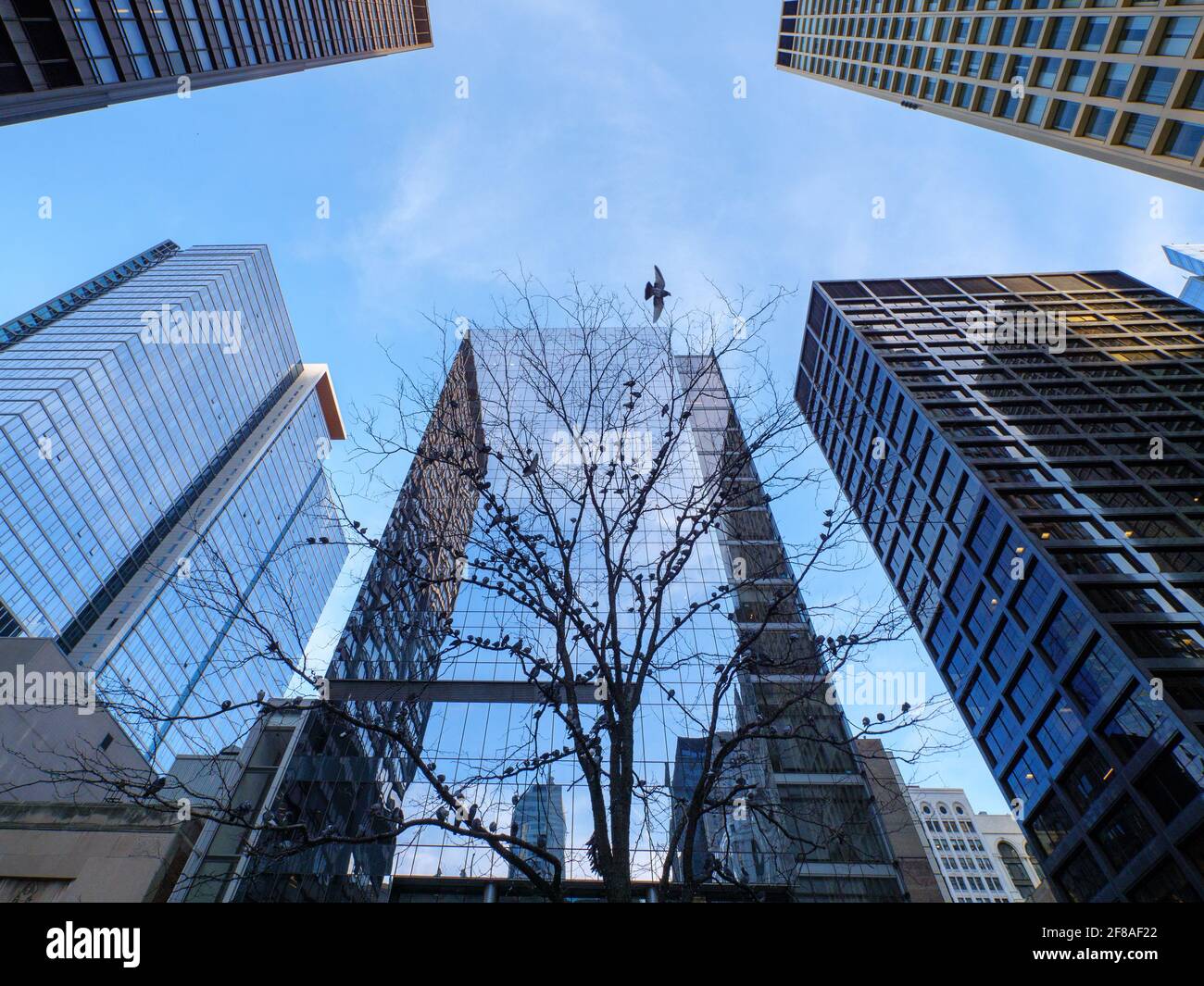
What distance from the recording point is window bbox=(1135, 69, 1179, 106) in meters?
29.6

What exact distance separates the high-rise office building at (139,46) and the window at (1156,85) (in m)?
52.4

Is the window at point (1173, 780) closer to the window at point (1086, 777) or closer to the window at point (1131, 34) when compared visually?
the window at point (1086, 777)

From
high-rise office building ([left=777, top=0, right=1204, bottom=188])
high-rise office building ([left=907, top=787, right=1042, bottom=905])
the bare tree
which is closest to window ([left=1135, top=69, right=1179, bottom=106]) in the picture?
high-rise office building ([left=777, top=0, right=1204, bottom=188])

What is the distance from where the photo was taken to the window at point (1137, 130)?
31188 millimetres

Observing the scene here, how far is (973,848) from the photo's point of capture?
111 meters

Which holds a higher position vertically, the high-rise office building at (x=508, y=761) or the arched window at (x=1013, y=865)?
the high-rise office building at (x=508, y=761)

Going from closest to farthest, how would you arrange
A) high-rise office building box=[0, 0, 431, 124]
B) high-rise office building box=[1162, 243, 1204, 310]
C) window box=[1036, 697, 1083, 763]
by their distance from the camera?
high-rise office building box=[0, 0, 431, 124] < window box=[1036, 697, 1083, 763] < high-rise office building box=[1162, 243, 1204, 310]

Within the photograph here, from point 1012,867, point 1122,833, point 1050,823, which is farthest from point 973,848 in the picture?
point 1122,833

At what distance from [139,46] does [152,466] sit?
7426 cm

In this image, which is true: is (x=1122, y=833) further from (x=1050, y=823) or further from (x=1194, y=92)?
(x=1194, y=92)

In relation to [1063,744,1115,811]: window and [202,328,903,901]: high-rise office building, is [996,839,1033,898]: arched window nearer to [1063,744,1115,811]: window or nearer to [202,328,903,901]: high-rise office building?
[1063,744,1115,811]: window

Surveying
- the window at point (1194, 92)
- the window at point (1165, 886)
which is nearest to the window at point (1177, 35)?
the window at point (1194, 92)

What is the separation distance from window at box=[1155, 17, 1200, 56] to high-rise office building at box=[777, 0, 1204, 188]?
4 cm

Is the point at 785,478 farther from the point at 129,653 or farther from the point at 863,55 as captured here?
the point at 129,653
